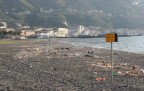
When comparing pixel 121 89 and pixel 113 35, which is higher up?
pixel 113 35

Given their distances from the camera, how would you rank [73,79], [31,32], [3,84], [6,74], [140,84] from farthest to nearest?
[31,32]
[6,74]
[73,79]
[140,84]
[3,84]

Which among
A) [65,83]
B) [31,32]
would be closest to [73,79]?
[65,83]

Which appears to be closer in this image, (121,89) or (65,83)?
(121,89)

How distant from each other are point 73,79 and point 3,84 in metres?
3.71

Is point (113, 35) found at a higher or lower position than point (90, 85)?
higher

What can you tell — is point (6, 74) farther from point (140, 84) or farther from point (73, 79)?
point (140, 84)

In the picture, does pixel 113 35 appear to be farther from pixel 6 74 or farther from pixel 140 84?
pixel 6 74

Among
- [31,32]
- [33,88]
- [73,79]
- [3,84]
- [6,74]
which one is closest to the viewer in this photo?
[33,88]

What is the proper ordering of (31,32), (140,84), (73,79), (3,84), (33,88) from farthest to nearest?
(31,32) → (73,79) → (140,84) → (3,84) → (33,88)

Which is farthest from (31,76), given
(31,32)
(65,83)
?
(31,32)

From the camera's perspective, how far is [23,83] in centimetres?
1538

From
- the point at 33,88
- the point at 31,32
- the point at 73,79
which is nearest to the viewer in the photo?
the point at 33,88

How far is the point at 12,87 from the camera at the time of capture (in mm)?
14266

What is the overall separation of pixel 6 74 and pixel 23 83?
341cm
